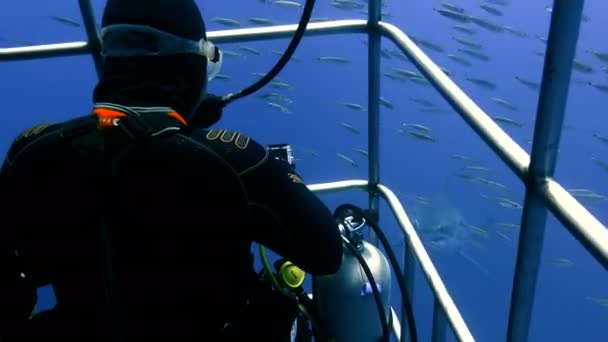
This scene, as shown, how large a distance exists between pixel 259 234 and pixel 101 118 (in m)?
0.36

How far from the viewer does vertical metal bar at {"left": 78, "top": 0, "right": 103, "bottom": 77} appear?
63.8 inches

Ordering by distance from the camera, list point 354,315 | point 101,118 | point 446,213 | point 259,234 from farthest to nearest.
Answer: point 446,213 < point 354,315 < point 259,234 < point 101,118

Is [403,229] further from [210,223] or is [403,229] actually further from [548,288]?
[548,288]

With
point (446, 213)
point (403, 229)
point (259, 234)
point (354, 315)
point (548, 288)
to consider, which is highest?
point (259, 234)

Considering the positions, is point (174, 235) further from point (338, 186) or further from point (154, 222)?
point (338, 186)

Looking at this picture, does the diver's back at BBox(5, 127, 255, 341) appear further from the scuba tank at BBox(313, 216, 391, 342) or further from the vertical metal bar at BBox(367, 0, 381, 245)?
the vertical metal bar at BBox(367, 0, 381, 245)

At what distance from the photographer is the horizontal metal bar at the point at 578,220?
68 centimetres

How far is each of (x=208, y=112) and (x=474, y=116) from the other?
1.89ft

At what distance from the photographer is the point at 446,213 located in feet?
114

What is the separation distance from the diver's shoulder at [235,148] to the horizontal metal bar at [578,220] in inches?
19.6

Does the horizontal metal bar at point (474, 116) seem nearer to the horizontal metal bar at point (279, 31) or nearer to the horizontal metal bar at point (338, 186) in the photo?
the horizontal metal bar at point (279, 31)

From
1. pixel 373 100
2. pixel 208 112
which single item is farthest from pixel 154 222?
pixel 373 100

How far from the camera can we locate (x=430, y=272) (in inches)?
62.1

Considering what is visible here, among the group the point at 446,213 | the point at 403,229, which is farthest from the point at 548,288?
the point at 403,229
